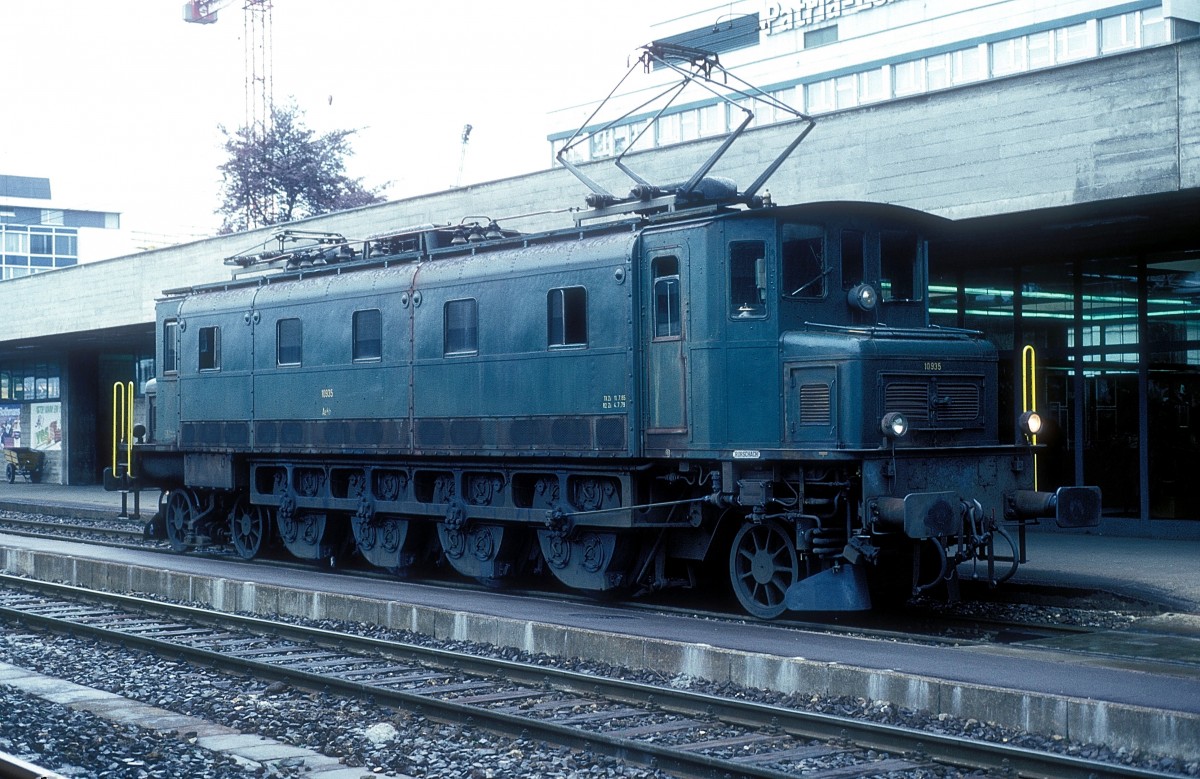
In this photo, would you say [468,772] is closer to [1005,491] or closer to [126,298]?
[1005,491]

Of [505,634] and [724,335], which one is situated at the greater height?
[724,335]

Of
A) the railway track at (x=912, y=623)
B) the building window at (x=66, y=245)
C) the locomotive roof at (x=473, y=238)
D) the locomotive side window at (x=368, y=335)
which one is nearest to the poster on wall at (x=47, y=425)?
the locomotive roof at (x=473, y=238)

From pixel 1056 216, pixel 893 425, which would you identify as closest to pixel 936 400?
pixel 893 425

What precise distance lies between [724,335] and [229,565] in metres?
8.73

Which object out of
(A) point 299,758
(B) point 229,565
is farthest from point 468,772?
(B) point 229,565

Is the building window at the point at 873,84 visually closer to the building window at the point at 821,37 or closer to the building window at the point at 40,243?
the building window at the point at 821,37

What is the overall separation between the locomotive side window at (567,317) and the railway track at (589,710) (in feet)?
12.7

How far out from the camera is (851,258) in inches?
523

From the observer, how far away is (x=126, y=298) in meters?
31.3

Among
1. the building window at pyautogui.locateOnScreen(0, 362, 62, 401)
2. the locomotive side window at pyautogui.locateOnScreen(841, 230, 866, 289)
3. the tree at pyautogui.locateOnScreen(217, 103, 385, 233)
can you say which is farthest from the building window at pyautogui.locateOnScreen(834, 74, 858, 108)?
the locomotive side window at pyautogui.locateOnScreen(841, 230, 866, 289)

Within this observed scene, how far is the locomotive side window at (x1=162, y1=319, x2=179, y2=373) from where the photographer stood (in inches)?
822

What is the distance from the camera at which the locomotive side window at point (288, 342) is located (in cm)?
1819

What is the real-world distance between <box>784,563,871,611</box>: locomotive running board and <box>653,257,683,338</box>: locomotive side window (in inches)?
105

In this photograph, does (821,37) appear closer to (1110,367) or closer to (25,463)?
(25,463)
